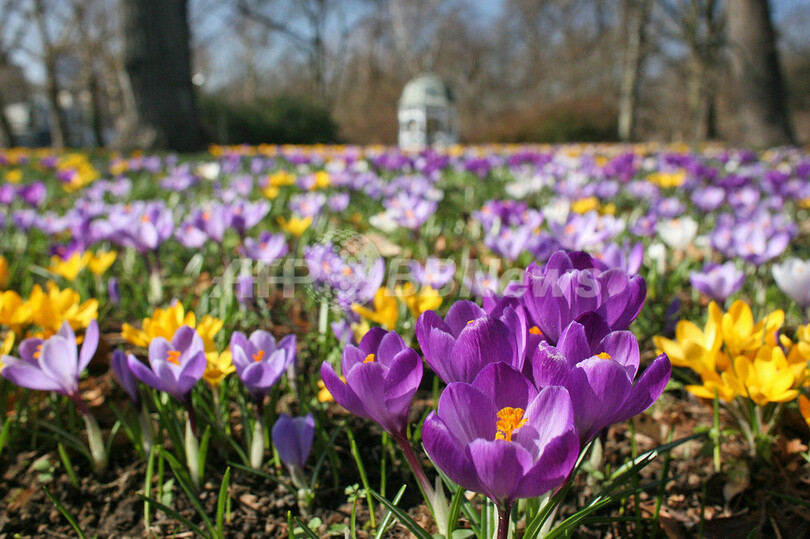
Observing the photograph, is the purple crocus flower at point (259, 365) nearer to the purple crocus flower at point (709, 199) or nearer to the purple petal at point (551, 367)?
the purple petal at point (551, 367)

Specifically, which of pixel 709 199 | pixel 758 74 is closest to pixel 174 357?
pixel 709 199

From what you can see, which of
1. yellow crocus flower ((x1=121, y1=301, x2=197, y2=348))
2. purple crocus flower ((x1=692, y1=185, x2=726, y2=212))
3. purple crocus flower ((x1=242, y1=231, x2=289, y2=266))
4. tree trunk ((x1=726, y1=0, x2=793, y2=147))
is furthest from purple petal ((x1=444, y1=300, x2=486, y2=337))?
tree trunk ((x1=726, y1=0, x2=793, y2=147))

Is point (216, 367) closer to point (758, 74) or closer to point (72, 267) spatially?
point (72, 267)

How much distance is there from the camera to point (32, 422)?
47.4 inches

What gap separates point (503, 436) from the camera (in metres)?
0.60

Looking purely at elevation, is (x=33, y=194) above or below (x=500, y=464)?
above

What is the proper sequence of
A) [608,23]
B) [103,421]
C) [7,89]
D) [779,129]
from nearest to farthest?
[103,421]
[779,129]
[608,23]
[7,89]

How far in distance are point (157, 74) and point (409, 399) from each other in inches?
386

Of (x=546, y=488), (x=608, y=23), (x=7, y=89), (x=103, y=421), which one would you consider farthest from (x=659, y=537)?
(x=7, y=89)

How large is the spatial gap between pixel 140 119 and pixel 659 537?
32.1 ft

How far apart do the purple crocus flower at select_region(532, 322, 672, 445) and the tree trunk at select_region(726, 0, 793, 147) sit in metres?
13.2

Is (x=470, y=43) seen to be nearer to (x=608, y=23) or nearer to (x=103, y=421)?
(x=608, y=23)

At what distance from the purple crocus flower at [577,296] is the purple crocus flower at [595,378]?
0.08m

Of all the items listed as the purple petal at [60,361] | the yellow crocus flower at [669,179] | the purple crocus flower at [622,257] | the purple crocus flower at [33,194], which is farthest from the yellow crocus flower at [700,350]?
the purple crocus flower at [33,194]
